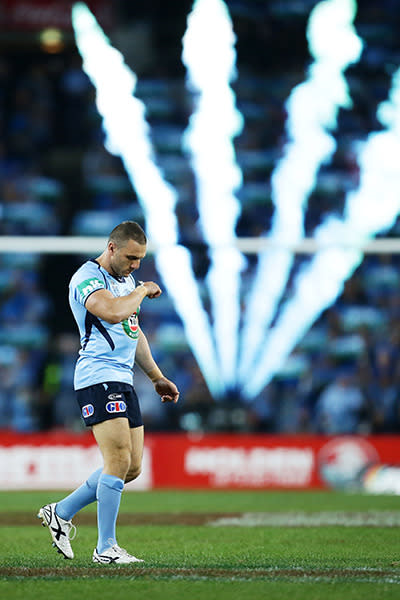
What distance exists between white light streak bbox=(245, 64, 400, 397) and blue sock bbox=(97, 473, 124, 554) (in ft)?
33.5

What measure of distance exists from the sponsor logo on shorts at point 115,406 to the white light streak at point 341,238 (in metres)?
10.1

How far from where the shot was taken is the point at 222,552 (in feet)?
20.7

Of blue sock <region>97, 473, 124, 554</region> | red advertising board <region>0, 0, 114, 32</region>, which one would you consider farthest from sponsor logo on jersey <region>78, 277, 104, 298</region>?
red advertising board <region>0, 0, 114, 32</region>

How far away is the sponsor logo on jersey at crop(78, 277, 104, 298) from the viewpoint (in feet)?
18.2

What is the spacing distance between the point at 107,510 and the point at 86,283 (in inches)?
47.9

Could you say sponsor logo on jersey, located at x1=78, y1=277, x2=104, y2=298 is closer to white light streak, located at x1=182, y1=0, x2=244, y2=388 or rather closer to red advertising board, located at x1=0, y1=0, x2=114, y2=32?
white light streak, located at x1=182, y1=0, x2=244, y2=388

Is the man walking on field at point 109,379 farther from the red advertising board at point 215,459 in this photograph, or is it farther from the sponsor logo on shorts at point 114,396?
the red advertising board at point 215,459

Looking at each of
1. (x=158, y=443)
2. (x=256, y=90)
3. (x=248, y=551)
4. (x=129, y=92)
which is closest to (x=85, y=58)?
(x=129, y=92)

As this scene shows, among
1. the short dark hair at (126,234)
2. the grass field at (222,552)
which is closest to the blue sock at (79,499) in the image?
the grass field at (222,552)

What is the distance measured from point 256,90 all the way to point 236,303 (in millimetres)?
4897

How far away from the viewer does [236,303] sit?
1644 cm

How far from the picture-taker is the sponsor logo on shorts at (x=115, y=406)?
553 centimetres

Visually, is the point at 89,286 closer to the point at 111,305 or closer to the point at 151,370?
the point at 111,305

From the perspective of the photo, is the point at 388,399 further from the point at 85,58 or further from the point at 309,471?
the point at 85,58
